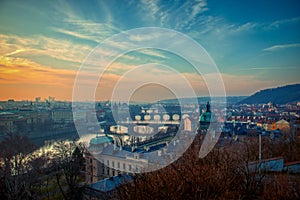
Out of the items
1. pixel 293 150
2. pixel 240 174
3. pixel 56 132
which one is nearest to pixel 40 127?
pixel 56 132

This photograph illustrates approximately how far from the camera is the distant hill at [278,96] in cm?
3138

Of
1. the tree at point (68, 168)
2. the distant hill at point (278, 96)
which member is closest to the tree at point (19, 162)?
the tree at point (68, 168)

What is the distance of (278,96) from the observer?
34312 mm

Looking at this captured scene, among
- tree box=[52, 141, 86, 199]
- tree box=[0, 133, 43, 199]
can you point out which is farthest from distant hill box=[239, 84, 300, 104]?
tree box=[0, 133, 43, 199]

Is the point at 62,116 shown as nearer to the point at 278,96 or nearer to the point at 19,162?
the point at 19,162

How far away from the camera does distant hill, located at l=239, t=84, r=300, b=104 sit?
31375mm

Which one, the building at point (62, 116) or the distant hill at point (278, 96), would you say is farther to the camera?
the distant hill at point (278, 96)

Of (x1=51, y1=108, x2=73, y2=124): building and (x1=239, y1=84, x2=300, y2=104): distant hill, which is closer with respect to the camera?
(x1=51, y1=108, x2=73, y2=124): building

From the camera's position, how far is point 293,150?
26.0 feet

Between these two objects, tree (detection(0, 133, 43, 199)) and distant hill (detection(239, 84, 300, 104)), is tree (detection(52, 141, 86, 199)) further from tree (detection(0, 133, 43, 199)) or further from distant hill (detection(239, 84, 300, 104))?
distant hill (detection(239, 84, 300, 104))

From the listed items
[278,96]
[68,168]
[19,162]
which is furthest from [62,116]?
[278,96]

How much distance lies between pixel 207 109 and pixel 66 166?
10252 millimetres

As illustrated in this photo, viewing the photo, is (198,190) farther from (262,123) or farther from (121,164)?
(262,123)

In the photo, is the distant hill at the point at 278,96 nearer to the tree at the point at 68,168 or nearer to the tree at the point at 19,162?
the tree at the point at 68,168
